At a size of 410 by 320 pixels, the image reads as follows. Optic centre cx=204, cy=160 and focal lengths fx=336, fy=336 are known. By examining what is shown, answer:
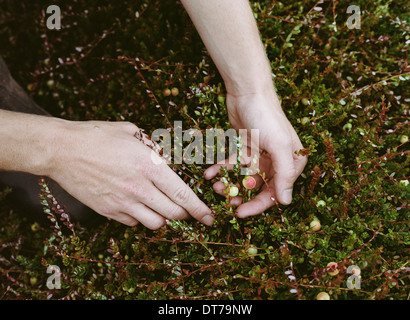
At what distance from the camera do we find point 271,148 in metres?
1.79

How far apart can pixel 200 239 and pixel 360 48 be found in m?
1.63

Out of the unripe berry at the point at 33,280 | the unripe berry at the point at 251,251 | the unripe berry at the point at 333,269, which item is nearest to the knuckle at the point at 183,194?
the unripe berry at the point at 251,251

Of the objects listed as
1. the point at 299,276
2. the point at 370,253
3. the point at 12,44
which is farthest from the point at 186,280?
the point at 12,44

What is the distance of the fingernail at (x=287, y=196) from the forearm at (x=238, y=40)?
0.58 metres

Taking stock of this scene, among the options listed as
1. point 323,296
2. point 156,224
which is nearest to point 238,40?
point 156,224

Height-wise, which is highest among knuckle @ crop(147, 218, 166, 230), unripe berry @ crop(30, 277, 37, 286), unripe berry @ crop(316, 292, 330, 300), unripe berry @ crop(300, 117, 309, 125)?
unripe berry @ crop(300, 117, 309, 125)

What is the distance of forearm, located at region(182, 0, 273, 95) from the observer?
1.93m

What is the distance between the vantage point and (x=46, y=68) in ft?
8.74

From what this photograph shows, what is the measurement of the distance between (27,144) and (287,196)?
1445 millimetres

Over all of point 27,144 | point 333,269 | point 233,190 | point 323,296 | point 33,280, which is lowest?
point 33,280

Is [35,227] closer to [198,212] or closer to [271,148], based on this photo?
[198,212]

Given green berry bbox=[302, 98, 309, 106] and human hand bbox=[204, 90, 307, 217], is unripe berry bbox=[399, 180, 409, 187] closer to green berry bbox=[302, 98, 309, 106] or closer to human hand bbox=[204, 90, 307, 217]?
human hand bbox=[204, 90, 307, 217]

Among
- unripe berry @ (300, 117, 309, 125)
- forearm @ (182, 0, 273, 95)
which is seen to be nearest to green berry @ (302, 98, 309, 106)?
unripe berry @ (300, 117, 309, 125)
